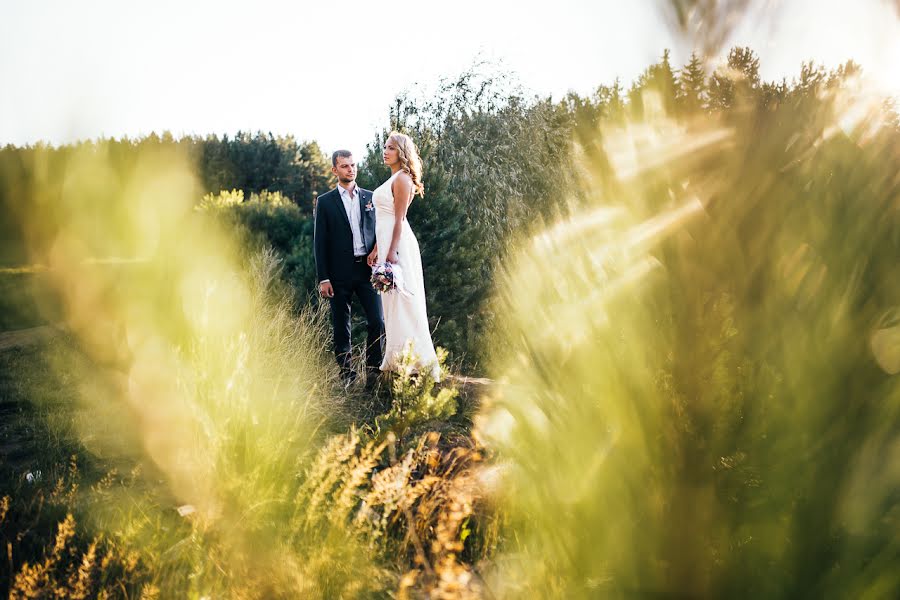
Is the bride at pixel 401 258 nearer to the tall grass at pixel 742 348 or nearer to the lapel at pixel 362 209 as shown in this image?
the lapel at pixel 362 209

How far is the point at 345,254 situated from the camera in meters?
4.88

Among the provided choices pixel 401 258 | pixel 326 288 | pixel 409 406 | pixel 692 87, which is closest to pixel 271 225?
pixel 326 288

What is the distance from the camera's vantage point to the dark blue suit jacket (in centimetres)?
485

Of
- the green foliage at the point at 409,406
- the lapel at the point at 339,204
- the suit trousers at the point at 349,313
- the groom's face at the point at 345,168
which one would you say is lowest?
the green foliage at the point at 409,406

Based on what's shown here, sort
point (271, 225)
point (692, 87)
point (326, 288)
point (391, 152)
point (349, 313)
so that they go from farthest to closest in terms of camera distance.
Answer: point (271, 225)
point (349, 313)
point (326, 288)
point (391, 152)
point (692, 87)

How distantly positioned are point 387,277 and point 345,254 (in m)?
0.54

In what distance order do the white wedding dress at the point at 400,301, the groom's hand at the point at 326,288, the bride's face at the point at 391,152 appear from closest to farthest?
the bride's face at the point at 391,152 < the white wedding dress at the point at 400,301 < the groom's hand at the point at 326,288

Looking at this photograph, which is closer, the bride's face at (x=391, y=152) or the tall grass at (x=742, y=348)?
the tall grass at (x=742, y=348)

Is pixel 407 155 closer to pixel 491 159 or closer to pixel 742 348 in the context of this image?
pixel 742 348

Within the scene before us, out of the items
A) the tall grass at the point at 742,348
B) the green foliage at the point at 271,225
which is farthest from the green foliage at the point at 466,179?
the tall grass at the point at 742,348

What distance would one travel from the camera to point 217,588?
6.90 ft

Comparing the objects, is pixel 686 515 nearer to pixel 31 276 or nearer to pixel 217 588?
pixel 217 588

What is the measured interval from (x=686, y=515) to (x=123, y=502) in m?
2.69

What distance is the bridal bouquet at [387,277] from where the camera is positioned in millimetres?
4523
